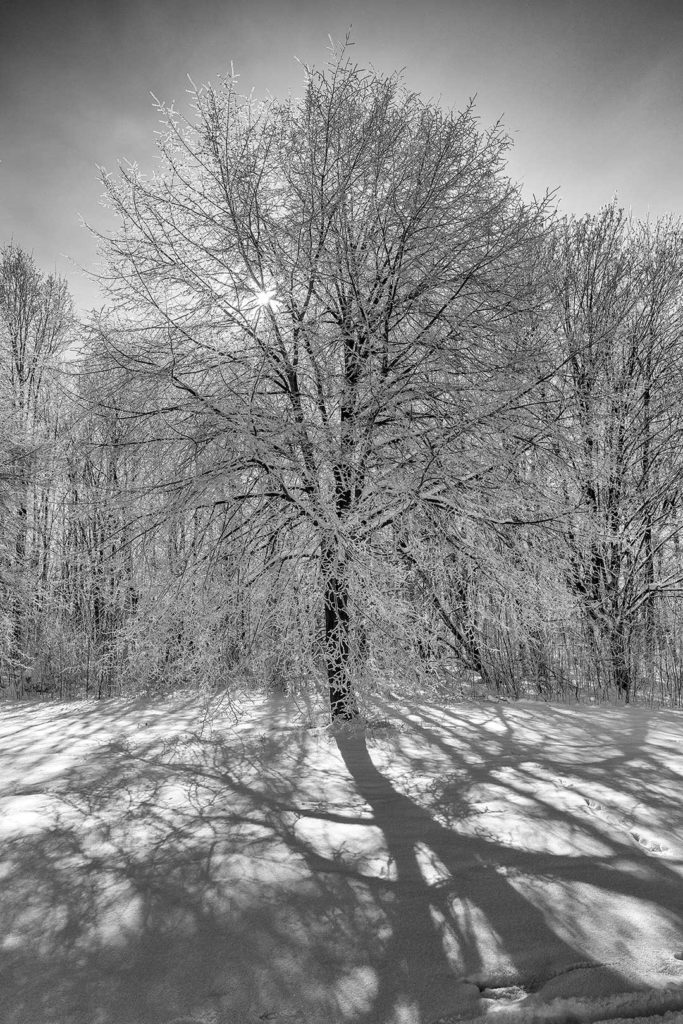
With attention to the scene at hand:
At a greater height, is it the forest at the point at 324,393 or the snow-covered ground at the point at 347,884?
the forest at the point at 324,393

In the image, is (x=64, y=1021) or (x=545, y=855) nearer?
(x=64, y=1021)

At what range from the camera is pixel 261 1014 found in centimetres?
201

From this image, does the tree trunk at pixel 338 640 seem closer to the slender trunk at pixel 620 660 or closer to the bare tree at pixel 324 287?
the bare tree at pixel 324 287

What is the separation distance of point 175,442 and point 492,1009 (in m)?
4.97

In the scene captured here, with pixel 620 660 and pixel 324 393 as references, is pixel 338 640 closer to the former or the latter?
pixel 324 393

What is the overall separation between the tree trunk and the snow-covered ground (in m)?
0.51

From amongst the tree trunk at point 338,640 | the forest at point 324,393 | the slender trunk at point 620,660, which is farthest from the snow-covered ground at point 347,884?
the slender trunk at point 620,660

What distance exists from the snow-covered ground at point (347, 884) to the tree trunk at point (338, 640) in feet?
1.68

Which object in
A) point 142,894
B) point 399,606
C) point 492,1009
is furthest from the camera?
point 399,606

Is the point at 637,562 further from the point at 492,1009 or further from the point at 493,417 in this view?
the point at 492,1009

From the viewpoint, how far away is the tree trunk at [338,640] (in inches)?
198

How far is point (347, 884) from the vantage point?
2811 mm

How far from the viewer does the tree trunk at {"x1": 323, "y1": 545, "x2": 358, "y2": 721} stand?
504 centimetres

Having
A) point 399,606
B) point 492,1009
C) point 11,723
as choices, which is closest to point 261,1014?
point 492,1009
